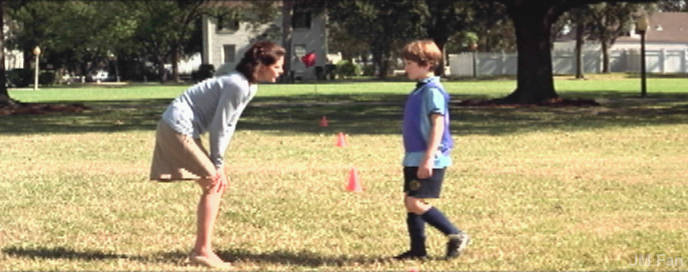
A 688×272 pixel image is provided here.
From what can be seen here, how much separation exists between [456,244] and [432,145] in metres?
0.72

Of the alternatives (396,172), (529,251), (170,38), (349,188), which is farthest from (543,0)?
(170,38)

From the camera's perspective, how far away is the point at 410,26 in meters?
68.0

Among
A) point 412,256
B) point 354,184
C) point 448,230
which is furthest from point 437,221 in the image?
point 354,184

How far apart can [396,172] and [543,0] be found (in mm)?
17994

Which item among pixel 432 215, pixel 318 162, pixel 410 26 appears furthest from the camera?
pixel 410 26

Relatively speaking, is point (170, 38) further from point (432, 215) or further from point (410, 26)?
point (432, 215)

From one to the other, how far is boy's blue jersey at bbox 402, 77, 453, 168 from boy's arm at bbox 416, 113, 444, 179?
42mm

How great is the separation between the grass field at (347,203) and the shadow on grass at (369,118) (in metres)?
1.57

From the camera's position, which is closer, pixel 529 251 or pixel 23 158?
pixel 529 251

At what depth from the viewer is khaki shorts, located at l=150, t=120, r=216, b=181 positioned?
6.40 m

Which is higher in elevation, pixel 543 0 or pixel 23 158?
pixel 543 0

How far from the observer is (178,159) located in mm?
6461

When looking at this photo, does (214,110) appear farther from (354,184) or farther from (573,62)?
(573,62)

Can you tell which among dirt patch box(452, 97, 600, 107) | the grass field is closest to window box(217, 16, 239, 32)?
dirt patch box(452, 97, 600, 107)
